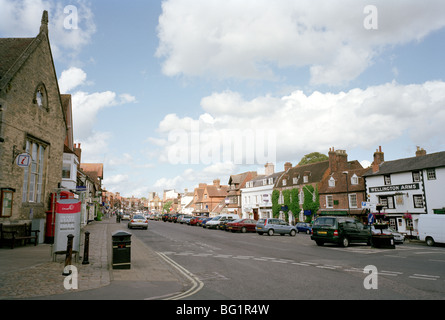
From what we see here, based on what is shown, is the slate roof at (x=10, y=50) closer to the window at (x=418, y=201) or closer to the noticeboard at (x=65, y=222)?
the noticeboard at (x=65, y=222)

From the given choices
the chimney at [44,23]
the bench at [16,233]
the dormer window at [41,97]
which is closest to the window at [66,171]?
the dormer window at [41,97]

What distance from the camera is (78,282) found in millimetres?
8227

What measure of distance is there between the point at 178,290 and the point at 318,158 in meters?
60.5

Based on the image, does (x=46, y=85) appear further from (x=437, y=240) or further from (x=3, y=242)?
(x=437, y=240)

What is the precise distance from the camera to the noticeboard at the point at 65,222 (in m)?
11.3

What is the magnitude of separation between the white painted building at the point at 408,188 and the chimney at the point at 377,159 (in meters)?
0.13

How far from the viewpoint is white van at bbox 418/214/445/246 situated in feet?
79.2

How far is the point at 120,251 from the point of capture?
34.4 feet

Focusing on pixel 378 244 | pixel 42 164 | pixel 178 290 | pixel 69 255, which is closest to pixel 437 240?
pixel 378 244

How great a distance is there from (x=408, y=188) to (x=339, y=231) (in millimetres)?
20249

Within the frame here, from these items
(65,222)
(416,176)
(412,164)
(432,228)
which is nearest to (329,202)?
(412,164)

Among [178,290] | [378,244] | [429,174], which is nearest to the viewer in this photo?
[178,290]

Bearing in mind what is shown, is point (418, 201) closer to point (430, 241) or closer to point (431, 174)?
point (431, 174)

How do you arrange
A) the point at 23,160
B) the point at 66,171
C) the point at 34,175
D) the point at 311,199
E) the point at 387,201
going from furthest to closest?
the point at 311,199
the point at 387,201
the point at 66,171
the point at 34,175
the point at 23,160
